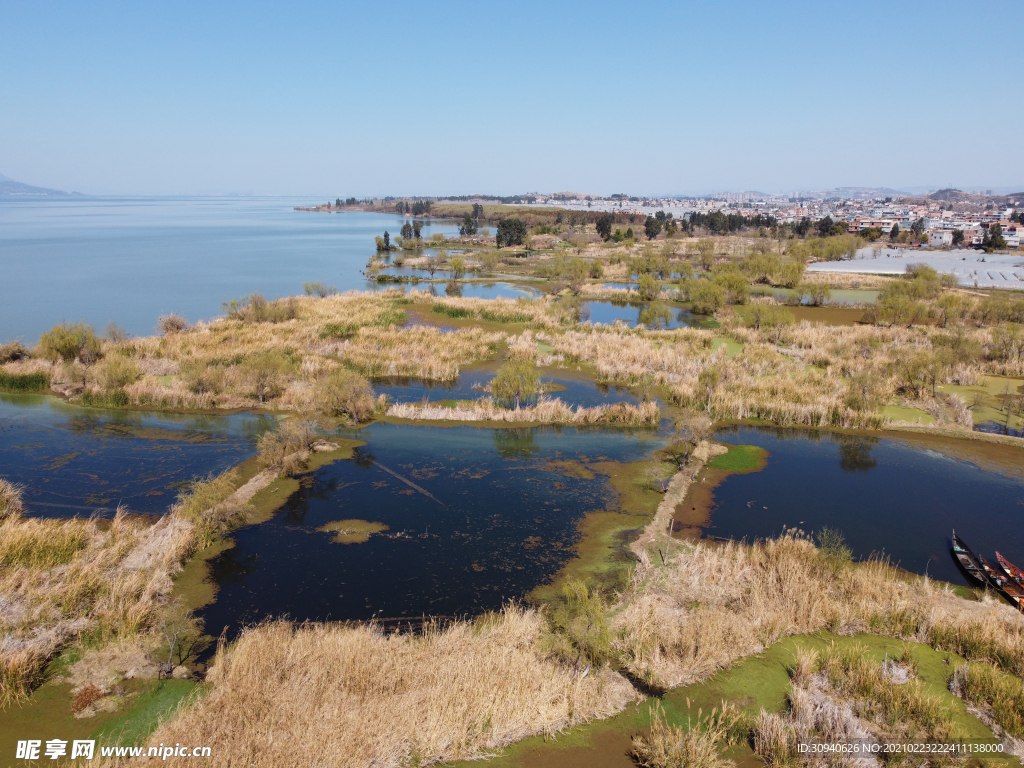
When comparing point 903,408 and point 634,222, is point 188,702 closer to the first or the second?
point 903,408

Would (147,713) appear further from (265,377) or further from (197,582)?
(265,377)

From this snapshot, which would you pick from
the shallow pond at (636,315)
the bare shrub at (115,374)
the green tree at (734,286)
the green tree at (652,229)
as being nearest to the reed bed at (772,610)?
the bare shrub at (115,374)

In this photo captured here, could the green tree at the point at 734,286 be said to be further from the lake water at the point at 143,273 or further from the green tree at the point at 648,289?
the lake water at the point at 143,273

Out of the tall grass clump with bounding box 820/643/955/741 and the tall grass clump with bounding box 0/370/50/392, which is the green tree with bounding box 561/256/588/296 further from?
the tall grass clump with bounding box 820/643/955/741

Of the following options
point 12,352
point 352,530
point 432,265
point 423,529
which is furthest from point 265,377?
point 432,265

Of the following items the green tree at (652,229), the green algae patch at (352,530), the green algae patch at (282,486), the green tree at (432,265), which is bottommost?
the green algae patch at (352,530)

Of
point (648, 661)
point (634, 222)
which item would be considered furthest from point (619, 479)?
point (634, 222)
